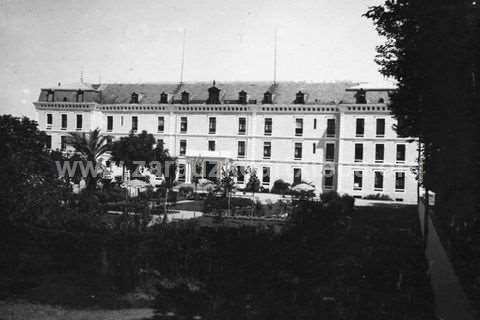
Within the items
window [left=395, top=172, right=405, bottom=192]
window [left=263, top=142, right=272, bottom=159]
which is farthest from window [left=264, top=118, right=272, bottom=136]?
window [left=395, top=172, right=405, bottom=192]

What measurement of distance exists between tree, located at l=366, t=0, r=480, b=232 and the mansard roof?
26172 millimetres

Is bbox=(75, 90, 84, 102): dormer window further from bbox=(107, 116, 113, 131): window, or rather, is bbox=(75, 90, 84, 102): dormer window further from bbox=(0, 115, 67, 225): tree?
bbox=(0, 115, 67, 225): tree

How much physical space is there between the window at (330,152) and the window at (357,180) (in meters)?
2.73

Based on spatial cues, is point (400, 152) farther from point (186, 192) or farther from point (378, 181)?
point (186, 192)

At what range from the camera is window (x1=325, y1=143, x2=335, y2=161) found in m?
42.1

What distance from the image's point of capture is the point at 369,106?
4012 centimetres

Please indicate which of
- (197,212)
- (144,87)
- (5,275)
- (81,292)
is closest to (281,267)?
(81,292)

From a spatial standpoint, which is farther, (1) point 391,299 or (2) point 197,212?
(2) point 197,212

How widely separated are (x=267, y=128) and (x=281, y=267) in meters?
34.2

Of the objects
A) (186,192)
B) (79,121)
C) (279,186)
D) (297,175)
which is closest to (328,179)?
(297,175)

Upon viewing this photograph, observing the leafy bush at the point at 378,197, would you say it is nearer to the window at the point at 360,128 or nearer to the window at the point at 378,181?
the window at the point at 378,181

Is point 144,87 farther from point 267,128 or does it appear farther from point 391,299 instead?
point 391,299

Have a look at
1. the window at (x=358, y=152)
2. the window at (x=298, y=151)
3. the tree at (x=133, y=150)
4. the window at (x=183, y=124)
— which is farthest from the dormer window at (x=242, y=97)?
the window at (x=358, y=152)

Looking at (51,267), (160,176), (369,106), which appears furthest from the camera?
(160,176)
